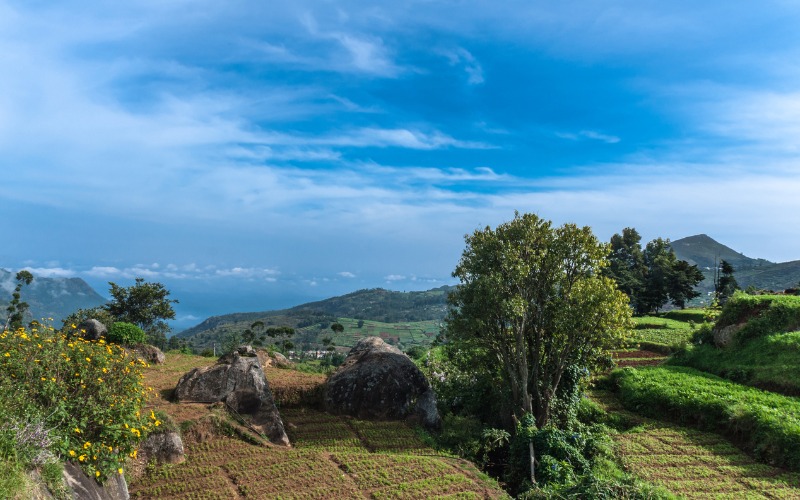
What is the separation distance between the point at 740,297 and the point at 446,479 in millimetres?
26809

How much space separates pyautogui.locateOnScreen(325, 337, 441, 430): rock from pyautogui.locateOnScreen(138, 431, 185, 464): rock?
6731 millimetres

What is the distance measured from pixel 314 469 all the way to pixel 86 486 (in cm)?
656

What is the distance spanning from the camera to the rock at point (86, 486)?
7926mm

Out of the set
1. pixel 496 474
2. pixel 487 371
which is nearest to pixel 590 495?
pixel 496 474

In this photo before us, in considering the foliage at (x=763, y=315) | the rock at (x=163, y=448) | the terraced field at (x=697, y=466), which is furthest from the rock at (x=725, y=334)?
the rock at (x=163, y=448)

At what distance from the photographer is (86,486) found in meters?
8.34

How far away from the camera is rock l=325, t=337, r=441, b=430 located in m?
19.0

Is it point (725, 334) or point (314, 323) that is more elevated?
point (725, 334)

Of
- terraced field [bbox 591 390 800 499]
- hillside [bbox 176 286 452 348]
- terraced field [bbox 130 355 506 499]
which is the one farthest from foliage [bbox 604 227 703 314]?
terraced field [bbox 130 355 506 499]

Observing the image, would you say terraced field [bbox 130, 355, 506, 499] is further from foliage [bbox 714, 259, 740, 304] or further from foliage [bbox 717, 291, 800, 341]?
foliage [bbox 714, 259, 740, 304]

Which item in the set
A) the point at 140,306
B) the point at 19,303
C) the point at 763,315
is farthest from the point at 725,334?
the point at 19,303

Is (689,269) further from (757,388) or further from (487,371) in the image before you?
(487,371)

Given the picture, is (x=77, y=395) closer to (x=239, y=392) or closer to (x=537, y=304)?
(x=239, y=392)

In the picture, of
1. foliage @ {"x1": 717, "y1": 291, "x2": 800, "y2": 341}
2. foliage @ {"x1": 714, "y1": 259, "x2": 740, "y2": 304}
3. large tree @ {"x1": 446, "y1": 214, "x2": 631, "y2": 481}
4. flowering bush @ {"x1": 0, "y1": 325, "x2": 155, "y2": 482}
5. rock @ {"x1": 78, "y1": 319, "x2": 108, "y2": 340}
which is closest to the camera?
flowering bush @ {"x1": 0, "y1": 325, "x2": 155, "y2": 482}
